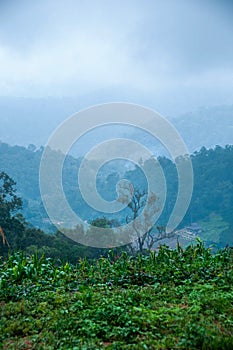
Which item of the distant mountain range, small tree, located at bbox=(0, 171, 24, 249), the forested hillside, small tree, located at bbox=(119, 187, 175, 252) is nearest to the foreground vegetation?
small tree, located at bbox=(0, 171, 24, 249)

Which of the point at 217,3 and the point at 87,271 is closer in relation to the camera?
the point at 87,271

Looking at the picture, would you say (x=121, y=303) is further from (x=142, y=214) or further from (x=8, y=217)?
(x=142, y=214)

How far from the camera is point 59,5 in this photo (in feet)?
27.8

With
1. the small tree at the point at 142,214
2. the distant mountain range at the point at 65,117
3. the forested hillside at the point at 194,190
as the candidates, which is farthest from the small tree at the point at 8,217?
the distant mountain range at the point at 65,117

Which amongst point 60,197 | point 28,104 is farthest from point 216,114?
point 60,197

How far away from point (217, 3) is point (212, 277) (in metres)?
5.31

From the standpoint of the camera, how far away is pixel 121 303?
180 cm

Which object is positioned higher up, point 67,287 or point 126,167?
point 126,167

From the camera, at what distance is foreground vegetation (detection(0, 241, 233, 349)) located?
1.42 meters

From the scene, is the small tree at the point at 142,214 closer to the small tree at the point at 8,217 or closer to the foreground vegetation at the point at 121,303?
the small tree at the point at 8,217

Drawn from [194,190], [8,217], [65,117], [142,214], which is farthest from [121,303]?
[65,117]

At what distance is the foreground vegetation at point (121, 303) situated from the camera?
142 centimetres

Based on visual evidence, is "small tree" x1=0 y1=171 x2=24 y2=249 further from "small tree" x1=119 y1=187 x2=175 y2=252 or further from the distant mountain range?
the distant mountain range

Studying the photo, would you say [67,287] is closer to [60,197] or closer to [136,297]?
[136,297]
